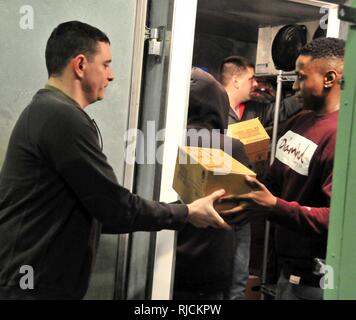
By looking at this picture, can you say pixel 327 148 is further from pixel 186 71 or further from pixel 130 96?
pixel 130 96

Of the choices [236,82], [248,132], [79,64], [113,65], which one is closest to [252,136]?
[248,132]

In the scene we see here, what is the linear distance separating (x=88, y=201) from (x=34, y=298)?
353 mm

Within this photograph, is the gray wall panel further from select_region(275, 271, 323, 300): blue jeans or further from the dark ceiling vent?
the dark ceiling vent

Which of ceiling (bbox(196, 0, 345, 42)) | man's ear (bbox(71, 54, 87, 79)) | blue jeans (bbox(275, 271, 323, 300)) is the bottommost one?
blue jeans (bbox(275, 271, 323, 300))

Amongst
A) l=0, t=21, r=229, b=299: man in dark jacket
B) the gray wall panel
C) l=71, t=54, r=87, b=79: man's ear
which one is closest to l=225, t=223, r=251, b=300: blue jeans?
the gray wall panel

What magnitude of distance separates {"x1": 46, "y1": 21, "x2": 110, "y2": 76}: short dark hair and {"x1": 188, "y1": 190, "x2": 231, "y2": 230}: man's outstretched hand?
0.67m

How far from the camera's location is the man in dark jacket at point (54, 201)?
1615 millimetres

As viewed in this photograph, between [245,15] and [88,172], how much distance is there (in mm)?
2416

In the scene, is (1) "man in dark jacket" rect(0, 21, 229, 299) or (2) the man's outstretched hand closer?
(1) "man in dark jacket" rect(0, 21, 229, 299)

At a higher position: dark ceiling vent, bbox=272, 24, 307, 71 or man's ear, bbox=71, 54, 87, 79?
dark ceiling vent, bbox=272, 24, 307, 71

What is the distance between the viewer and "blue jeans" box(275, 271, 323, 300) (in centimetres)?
194

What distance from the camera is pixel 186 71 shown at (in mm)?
2156

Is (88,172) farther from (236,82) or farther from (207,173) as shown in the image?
(236,82)

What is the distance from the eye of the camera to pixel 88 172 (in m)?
1.63
